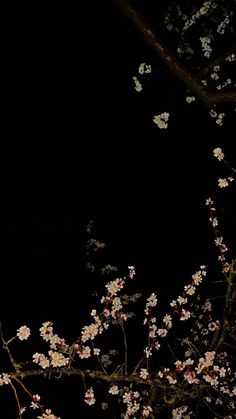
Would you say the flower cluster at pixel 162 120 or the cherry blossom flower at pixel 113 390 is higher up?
the flower cluster at pixel 162 120

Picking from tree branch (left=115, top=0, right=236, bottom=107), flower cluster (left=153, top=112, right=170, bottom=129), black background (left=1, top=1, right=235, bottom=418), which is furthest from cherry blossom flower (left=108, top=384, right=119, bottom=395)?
flower cluster (left=153, top=112, right=170, bottom=129)

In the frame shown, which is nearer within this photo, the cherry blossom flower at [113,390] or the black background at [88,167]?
the cherry blossom flower at [113,390]

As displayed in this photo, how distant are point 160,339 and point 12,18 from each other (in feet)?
24.4

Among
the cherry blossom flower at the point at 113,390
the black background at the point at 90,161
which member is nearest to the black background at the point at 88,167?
the black background at the point at 90,161

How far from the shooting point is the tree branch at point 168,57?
3504 millimetres

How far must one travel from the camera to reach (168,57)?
3594 mm

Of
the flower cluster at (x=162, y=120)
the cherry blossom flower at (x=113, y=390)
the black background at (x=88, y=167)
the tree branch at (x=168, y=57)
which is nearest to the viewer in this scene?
the tree branch at (x=168, y=57)

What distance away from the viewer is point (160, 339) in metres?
8.91

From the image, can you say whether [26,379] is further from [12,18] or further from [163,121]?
[12,18]

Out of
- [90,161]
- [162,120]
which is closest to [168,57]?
[90,161]

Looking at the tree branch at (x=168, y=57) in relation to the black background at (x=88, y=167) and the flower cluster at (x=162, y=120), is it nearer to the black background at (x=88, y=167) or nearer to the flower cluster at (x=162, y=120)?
the black background at (x=88, y=167)

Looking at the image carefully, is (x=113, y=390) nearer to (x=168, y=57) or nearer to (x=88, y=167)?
(x=88, y=167)

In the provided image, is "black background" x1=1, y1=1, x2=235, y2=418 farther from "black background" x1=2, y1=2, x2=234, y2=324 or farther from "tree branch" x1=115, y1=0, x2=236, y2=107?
"tree branch" x1=115, y1=0, x2=236, y2=107

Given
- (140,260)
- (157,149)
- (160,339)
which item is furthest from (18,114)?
(160,339)
